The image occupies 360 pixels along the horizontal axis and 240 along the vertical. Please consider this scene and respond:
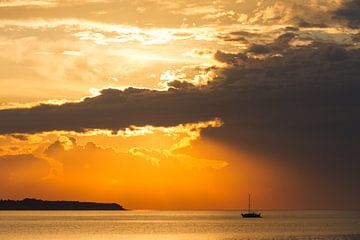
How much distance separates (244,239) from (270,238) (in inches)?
350

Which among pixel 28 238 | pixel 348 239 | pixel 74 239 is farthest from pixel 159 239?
pixel 348 239

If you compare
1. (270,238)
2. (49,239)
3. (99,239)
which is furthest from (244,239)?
(49,239)

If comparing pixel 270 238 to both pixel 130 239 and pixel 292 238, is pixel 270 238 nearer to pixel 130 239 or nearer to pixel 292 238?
pixel 292 238

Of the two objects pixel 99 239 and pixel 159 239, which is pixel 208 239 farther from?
pixel 99 239

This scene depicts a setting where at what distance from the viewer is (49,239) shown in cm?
19638

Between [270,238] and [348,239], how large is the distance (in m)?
21.7

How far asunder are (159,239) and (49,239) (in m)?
30.3

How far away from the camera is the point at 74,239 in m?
196

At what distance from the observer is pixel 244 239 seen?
194000 mm

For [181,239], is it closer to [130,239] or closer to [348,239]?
[130,239]

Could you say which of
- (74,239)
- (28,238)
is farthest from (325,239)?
(28,238)

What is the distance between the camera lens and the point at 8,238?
197 m

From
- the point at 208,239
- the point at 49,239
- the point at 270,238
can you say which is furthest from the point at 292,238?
the point at 49,239

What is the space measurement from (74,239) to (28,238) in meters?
13.7
